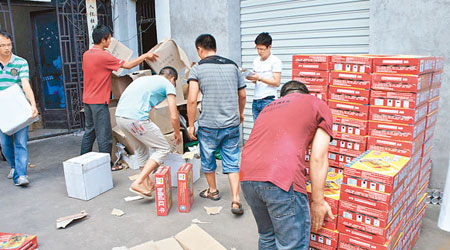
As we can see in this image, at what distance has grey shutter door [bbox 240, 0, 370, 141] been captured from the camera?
4777mm

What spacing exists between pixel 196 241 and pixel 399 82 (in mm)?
2072

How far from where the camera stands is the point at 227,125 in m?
3.80

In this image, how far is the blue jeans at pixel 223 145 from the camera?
386 cm

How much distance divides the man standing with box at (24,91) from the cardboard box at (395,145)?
4.05 meters

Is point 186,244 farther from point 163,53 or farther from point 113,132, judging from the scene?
point 163,53

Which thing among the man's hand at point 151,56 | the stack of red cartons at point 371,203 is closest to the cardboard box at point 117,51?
the man's hand at point 151,56

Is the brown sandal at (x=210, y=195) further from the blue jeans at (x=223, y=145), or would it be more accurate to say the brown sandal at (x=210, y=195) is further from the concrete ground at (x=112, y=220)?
the blue jeans at (x=223, y=145)

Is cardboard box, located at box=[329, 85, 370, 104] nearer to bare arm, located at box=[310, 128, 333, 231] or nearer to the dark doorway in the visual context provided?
bare arm, located at box=[310, 128, 333, 231]

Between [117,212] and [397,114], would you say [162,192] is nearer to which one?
[117,212]

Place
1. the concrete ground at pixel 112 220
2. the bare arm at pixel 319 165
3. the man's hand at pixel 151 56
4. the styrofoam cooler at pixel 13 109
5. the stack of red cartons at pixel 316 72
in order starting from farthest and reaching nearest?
the man's hand at pixel 151 56
the styrofoam cooler at pixel 13 109
the concrete ground at pixel 112 220
the stack of red cartons at pixel 316 72
the bare arm at pixel 319 165

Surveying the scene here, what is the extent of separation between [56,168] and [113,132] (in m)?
1.08

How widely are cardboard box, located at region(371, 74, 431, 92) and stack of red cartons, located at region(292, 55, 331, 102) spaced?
0.39 meters

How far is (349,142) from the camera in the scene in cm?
281

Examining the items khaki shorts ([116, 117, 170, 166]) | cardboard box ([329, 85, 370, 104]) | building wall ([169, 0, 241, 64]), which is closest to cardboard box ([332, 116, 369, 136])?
cardboard box ([329, 85, 370, 104])
